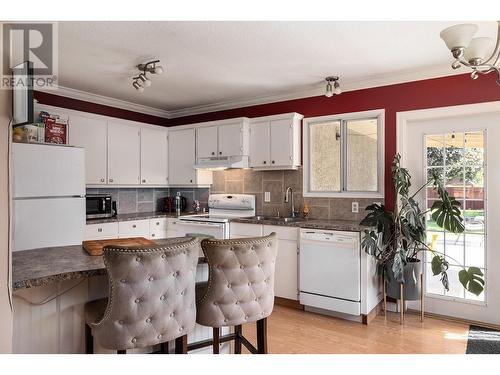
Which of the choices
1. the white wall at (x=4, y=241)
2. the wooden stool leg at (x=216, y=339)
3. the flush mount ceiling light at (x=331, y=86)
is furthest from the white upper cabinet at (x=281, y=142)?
the white wall at (x=4, y=241)

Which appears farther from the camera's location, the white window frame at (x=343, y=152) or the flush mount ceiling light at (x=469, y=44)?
the white window frame at (x=343, y=152)

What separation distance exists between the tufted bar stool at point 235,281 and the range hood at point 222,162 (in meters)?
2.55

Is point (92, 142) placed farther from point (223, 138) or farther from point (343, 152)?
point (343, 152)

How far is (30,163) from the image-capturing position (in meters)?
3.23

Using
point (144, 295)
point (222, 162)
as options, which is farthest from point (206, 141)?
point (144, 295)

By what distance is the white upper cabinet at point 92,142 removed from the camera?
405 cm

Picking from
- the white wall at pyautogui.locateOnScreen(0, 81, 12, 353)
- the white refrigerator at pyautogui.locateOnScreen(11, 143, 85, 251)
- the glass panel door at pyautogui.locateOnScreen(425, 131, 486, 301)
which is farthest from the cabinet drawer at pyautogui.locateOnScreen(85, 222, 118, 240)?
the glass panel door at pyautogui.locateOnScreen(425, 131, 486, 301)

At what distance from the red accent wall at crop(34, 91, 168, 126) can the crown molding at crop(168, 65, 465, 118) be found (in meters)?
0.57

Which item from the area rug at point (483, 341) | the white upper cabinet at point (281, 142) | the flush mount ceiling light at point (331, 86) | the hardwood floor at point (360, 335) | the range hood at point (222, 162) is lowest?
the hardwood floor at point (360, 335)

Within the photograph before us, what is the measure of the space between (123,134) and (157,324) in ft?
11.5

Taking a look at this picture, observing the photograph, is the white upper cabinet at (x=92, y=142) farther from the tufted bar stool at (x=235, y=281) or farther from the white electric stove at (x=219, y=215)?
the tufted bar stool at (x=235, y=281)

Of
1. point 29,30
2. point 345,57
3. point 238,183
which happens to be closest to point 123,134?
point 238,183

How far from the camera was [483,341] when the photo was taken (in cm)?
281

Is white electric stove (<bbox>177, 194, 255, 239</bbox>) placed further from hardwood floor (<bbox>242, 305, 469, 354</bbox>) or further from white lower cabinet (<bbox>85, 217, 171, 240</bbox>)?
hardwood floor (<bbox>242, 305, 469, 354</bbox>)
